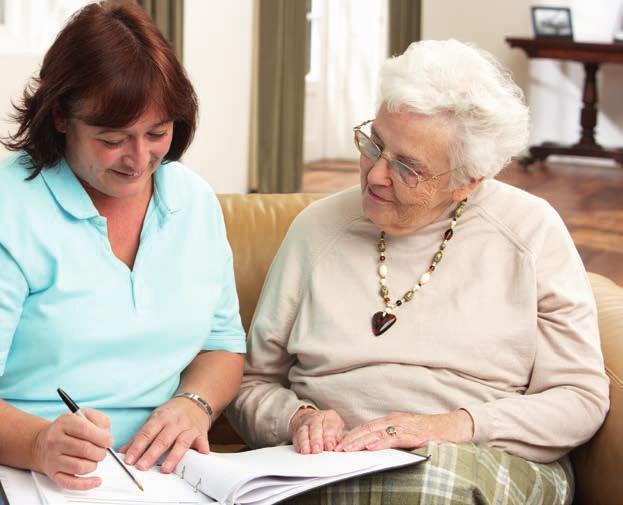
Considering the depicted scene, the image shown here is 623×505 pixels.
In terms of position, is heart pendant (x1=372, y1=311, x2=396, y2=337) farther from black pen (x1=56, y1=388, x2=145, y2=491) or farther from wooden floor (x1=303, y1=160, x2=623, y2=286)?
wooden floor (x1=303, y1=160, x2=623, y2=286)

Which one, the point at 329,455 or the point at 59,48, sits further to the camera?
the point at 329,455

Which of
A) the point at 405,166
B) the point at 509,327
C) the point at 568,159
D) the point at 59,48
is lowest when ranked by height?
the point at 568,159

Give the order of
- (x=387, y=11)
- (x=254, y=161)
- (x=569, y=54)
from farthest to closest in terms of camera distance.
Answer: (x=387, y=11) → (x=569, y=54) → (x=254, y=161)

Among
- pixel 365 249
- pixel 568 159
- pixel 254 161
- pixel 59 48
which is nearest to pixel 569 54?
pixel 568 159

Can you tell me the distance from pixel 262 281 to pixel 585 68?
648 centimetres

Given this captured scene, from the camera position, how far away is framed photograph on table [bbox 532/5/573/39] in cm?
829

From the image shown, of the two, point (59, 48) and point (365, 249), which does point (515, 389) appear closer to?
point (365, 249)

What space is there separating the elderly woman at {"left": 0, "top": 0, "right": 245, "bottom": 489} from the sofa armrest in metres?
0.69

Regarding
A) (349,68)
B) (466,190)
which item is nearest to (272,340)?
(466,190)

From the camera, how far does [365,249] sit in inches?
79.7

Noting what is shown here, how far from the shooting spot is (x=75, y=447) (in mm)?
1413

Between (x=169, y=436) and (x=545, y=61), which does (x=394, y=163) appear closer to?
(x=169, y=436)

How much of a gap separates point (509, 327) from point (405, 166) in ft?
1.15

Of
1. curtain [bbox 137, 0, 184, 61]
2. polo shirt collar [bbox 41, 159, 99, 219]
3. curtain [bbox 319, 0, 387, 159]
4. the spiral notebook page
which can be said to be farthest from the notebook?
curtain [bbox 319, 0, 387, 159]
